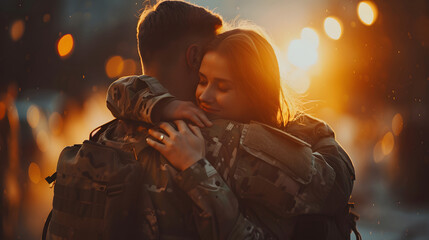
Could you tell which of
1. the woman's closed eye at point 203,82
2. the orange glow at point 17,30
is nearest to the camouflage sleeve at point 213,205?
the woman's closed eye at point 203,82

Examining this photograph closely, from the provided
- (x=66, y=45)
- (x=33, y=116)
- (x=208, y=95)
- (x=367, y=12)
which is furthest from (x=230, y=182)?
(x=66, y=45)

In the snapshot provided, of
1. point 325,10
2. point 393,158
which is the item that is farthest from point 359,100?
point 325,10

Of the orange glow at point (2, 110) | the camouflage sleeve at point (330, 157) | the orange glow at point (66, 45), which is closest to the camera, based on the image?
the camouflage sleeve at point (330, 157)

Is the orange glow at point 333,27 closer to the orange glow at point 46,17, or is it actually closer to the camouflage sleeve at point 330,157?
the orange glow at point 46,17

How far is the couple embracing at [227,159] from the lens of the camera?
5.36ft

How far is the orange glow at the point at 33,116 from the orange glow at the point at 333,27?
10002 millimetres

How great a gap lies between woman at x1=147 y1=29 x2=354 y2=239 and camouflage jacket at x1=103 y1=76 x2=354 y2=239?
0.02 meters

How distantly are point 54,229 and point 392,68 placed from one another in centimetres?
1041

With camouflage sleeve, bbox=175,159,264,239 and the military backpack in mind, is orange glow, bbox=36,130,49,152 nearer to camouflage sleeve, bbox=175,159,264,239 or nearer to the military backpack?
the military backpack

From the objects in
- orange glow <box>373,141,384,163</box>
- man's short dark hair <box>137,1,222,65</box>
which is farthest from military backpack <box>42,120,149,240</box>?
orange glow <box>373,141,384,163</box>

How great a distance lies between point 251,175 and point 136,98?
68 cm

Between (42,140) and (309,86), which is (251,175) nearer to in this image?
(309,86)

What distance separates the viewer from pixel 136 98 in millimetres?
1783

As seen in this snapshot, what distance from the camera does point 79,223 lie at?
167 cm
